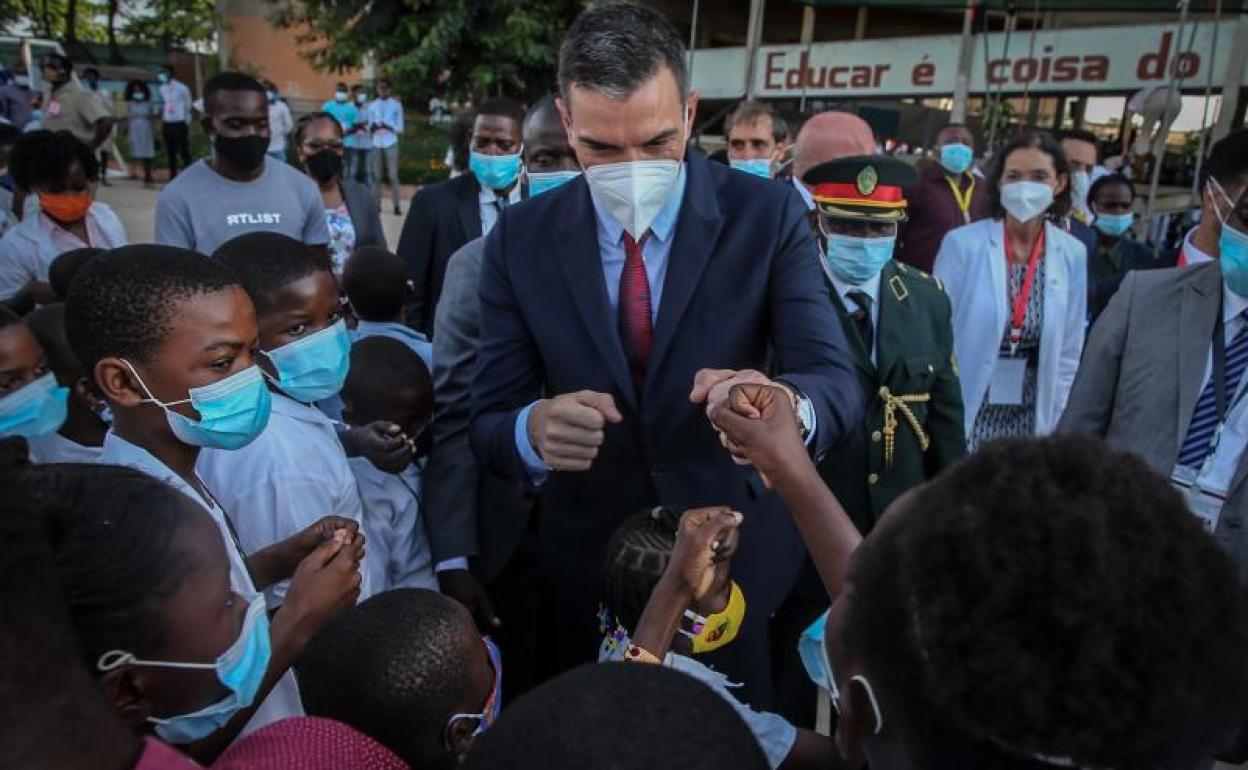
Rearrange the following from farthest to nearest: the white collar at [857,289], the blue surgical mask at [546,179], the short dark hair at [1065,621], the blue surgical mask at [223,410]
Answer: the blue surgical mask at [546,179] < the white collar at [857,289] < the blue surgical mask at [223,410] < the short dark hair at [1065,621]

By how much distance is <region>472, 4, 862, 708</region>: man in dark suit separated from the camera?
189 cm

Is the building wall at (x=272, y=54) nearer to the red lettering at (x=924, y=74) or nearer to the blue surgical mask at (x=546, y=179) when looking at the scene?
the red lettering at (x=924, y=74)

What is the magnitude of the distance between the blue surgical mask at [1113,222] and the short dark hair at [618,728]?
571 cm

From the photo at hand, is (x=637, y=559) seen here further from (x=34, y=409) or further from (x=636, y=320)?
(x=34, y=409)

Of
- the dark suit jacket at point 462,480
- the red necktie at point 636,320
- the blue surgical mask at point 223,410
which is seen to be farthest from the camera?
the dark suit jacket at point 462,480

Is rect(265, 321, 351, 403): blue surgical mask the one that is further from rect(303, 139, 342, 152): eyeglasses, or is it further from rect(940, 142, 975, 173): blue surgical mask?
rect(940, 142, 975, 173): blue surgical mask

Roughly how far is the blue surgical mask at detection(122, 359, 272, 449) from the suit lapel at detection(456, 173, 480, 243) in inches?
87.8

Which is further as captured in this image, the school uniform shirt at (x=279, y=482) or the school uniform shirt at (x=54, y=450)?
the school uniform shirt at (x=54, y=450)

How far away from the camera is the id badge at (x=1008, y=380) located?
3.82 meters

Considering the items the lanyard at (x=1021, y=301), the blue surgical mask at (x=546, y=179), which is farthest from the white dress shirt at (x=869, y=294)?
the lanyard at (x=1021, y=301)

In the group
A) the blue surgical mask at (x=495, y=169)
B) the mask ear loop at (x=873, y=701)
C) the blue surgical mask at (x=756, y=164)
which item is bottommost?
A: the mask ear loop at (x=873, y=701)

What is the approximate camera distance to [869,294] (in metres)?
2.79

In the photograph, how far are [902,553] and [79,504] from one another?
1.03m

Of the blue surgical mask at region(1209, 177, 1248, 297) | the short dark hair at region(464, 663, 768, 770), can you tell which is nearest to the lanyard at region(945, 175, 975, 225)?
the blue surgical mask at region(1209, 177, 1248, 297)
